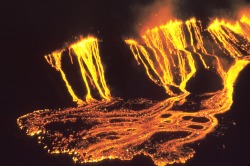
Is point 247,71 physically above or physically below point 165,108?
above

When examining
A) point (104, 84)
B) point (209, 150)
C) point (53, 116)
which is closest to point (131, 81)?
point (104, 84)

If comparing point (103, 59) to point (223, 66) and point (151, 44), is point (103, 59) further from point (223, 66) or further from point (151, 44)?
point (223, 66)

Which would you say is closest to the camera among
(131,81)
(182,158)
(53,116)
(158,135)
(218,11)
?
(182,158)

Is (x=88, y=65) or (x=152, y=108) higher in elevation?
A: (x=88, y=65)

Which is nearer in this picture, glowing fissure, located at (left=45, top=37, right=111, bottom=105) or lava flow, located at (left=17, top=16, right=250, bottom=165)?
lava flow, located at (left=17, top=16, right=250, bottom=165)

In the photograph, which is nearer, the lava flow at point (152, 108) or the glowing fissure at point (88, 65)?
the lava flow at point (152, 108)

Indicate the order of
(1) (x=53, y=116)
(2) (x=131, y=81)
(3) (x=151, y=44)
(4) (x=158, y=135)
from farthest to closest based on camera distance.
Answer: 1. (3) (x=151, y=44)
2. (2) (x=131, y=81)
3. (1) (x=53, y=116)
4. (4) (x=158, y=135)

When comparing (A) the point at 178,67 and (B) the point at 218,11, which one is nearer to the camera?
(A) the point at 178,67

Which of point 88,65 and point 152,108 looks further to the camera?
point 88,65
